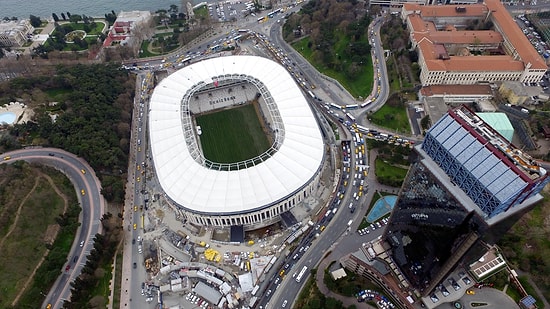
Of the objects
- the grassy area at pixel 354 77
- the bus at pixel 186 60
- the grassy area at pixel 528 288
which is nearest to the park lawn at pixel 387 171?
the grassy area at pixel 354 77

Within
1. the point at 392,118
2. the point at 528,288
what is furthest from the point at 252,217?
the point at 528,288

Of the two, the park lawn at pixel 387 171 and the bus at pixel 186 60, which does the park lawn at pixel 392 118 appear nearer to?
the park lawn at pixel 387 171

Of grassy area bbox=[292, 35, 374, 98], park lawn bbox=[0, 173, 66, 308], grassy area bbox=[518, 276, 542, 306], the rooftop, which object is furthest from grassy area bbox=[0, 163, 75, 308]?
the rooftop

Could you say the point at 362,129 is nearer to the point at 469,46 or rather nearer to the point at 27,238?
the point at 469,46

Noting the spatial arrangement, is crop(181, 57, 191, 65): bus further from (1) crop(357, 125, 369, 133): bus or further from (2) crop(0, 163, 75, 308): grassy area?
(1) crop(357, 125, 369, 133): bus

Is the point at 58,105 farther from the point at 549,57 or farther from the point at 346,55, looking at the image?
the point at 549,57

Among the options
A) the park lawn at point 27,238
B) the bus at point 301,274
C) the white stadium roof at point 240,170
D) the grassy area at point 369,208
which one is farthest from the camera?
the grassy area at point 369,208

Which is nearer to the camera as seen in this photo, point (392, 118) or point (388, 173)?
point (388, 173)
